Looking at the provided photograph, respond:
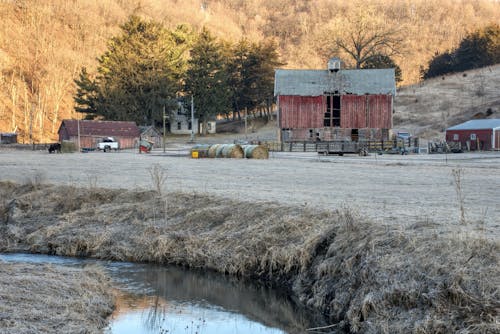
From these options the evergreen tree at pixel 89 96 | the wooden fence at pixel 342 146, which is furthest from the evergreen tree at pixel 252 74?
the wooden fence at pixel 342 146

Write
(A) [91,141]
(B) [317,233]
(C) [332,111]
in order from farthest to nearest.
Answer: (A) [91,141], (C) [332,111], (B) [317,233]

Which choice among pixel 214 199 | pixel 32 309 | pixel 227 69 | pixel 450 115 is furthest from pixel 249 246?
pixel 227 69

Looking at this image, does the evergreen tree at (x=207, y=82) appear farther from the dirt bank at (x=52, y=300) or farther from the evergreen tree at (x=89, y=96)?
the dirt bank at (x=52, y=300)

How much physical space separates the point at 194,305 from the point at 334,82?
5764cm

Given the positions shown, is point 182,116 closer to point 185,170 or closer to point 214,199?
point 185,170

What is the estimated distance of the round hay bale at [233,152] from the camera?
154 feet

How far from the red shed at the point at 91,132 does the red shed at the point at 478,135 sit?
4011 cm

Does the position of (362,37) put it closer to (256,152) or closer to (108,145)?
(108,145)

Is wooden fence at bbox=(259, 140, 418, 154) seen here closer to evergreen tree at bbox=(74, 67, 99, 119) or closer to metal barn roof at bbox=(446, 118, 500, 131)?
metal barn roof at bbox=(446, 118, 500, 131)

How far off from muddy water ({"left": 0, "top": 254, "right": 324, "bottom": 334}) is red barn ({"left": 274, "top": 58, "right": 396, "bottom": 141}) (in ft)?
174

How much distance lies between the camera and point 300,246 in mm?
14109

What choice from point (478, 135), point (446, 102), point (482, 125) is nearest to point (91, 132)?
point (478, 135)

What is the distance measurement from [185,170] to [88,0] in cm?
16619

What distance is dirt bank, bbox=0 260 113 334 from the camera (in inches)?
386
